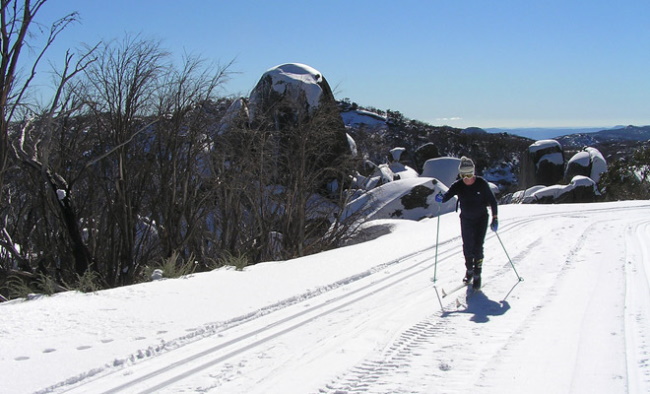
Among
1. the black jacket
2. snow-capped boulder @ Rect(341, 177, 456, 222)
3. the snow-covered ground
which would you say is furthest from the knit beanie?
snow-capped boulder @ Rect(341, 177, 456, 222)

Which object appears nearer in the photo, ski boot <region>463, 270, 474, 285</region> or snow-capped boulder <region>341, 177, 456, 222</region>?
ski boot <region>463, 270, 474, 285</region>

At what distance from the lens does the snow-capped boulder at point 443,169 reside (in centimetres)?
3775

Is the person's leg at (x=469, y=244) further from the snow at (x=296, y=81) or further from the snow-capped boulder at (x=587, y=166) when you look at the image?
the snow-capped boulder at (x=587, y=166)

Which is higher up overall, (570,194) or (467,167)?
(467,167)

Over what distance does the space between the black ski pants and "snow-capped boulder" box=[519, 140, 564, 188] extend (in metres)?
37.2

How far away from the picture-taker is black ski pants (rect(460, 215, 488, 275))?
663cm

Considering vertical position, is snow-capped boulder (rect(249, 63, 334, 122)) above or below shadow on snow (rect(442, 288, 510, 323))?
above

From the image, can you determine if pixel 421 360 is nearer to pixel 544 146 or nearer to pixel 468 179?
pixel 468 179

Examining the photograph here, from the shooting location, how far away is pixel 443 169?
38281 mm

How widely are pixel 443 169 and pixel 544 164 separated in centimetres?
919

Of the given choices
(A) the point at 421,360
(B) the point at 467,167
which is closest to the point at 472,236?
(B) the point at 467,167

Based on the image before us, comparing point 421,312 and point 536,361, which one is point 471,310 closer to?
point 421,312

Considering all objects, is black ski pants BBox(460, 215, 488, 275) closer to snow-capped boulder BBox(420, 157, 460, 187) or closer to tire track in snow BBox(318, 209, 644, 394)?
tire track in snow BBox(318, 209, 644, 394)

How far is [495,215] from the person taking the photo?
6.55m
